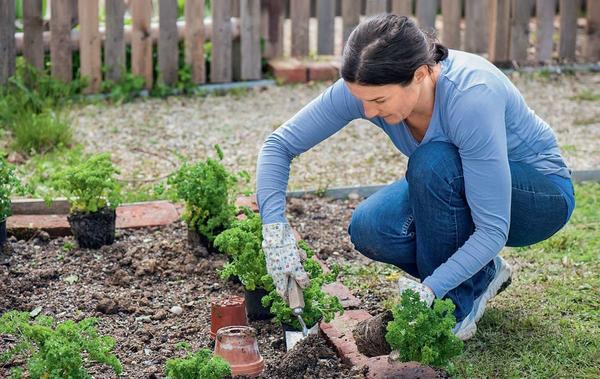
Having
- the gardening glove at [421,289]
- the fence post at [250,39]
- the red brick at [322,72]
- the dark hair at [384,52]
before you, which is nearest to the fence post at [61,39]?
the fence post at [250,39]

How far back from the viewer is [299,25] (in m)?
7.24

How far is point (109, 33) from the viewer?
671 centimetres

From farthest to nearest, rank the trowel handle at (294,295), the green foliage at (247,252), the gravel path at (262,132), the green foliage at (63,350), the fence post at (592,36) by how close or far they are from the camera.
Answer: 1. the fence post at (592,36)
2. the gravel path at (262,132)
3. the green foliage at (247,252)
4. the trowel handle at (294,295)
5. the green foliage at (63,350)

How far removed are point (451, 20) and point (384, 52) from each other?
4.47 meters

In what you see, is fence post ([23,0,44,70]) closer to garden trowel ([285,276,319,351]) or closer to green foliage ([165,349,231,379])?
garden trowel ([285,276,319,351])

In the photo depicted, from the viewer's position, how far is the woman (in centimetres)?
303

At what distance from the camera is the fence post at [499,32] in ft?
23.8

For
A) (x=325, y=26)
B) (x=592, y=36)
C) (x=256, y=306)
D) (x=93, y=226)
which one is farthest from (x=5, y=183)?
(x=592, y=36)

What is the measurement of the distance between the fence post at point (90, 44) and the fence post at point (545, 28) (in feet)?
9.86

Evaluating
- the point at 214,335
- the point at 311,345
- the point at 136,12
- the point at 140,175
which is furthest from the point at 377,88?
the point at 136,12

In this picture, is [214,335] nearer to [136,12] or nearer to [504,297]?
[504,297]

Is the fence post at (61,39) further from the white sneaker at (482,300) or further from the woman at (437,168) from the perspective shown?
the white sneaker at (482,300)

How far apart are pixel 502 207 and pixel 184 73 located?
13.7ft

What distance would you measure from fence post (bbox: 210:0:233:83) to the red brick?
541mm
